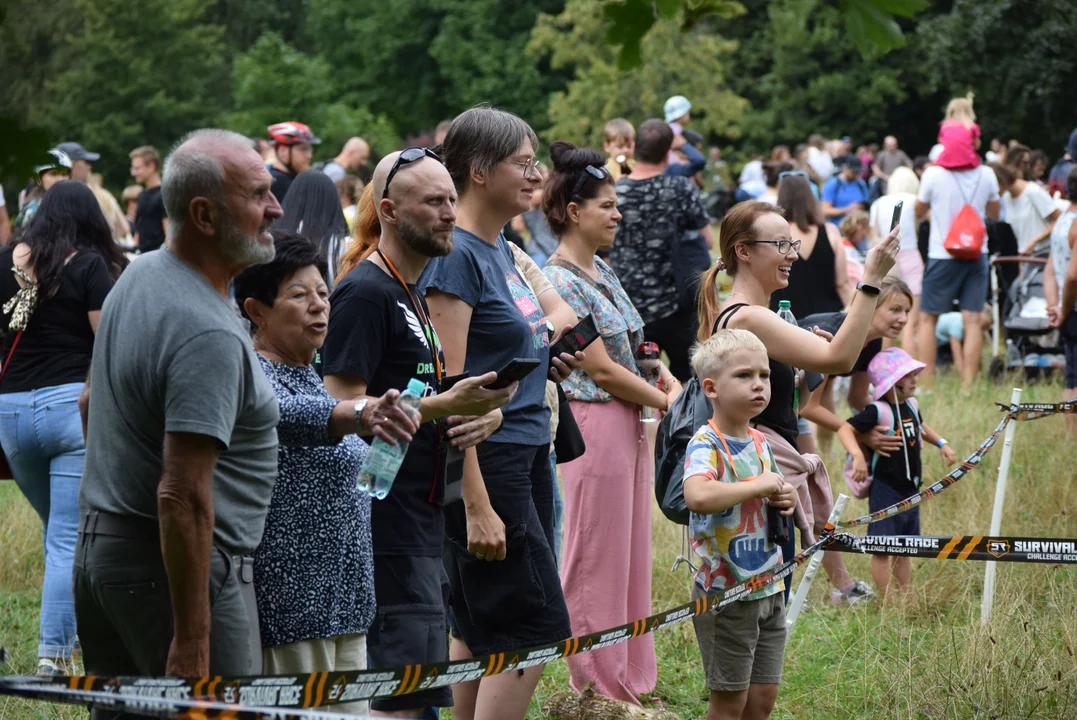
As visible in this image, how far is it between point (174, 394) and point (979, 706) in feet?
10.6

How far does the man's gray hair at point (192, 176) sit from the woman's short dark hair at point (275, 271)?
50 cm

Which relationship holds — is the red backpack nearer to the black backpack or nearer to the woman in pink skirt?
the woman in pink skirt

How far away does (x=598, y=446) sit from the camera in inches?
211

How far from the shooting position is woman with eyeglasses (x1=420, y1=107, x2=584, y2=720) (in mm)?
3926

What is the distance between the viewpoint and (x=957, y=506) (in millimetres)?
8086

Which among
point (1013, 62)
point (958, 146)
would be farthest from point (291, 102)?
point (958, 146)

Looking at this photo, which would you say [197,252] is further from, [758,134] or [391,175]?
[758,134]

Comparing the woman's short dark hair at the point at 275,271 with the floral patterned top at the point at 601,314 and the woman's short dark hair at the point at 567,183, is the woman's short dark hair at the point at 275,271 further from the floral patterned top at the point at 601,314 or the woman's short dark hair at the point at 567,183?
the woman's short dark hair at the point at 567,183

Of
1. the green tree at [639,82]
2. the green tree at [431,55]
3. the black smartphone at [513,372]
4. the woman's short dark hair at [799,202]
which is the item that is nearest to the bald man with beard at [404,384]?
the black smartphone at [513,372]

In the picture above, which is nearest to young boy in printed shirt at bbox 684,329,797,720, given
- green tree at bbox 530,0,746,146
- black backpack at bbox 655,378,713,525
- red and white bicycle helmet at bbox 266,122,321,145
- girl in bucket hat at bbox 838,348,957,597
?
black backpack at bbox 655,378,713,525

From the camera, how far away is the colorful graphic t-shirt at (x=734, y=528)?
417 cm

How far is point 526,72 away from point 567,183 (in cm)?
4524

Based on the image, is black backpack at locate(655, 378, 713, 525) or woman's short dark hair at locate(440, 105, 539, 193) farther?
black backpack at locate(655, 378, 713, 525)

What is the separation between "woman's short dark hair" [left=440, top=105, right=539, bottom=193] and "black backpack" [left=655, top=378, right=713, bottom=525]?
3.36 feet
